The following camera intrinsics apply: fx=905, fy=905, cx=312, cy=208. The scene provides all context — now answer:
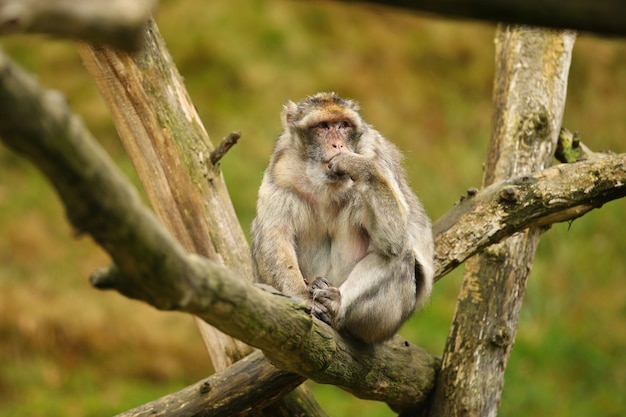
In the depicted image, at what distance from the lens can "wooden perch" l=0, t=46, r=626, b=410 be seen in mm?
2500

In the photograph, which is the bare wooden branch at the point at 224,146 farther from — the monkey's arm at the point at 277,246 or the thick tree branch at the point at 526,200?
the thick tree branch at the point at 526,200

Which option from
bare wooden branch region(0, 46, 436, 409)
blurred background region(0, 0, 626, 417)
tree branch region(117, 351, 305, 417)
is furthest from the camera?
blurred background region(0, 0, 626, 417)

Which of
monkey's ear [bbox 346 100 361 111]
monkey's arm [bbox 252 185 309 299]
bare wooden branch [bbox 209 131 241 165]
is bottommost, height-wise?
monkey's arm [bbox 252 185 309 299]

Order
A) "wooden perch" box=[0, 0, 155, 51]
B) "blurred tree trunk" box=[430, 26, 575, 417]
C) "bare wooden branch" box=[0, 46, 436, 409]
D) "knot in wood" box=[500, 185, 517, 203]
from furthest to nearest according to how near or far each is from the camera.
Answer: "blurred tree trunk" box=[430, 26, 575, 417], "knot in wood" box=[500, 185, 517, 203], "bare wooden branch" box=[0, 46, 436, 409], "wooden perch" box=[0, 0, 155, 51]

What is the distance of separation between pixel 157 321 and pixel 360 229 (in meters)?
6.51

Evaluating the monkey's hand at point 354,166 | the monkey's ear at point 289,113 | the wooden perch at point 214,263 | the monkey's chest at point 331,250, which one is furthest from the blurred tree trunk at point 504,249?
the monkey's ear at point 289,113

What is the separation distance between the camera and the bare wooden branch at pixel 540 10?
7.08 feet

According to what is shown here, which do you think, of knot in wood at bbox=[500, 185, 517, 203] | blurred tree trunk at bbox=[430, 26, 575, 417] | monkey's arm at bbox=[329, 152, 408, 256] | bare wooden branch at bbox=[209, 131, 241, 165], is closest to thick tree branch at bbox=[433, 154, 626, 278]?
knot in wood at bbox=[500, 185, 517, 203]

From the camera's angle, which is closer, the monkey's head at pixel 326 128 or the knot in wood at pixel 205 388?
the knot in wood at pixel 205 388

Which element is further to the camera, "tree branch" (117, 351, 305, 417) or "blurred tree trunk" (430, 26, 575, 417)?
"blurred tree trunk" (430, 26, 575, 417)

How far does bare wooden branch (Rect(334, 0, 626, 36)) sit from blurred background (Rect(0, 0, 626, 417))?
7991 millimetres

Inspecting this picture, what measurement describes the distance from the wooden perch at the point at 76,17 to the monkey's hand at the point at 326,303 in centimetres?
318

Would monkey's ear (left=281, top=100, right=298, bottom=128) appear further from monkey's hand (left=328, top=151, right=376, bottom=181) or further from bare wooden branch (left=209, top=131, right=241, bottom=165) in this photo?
monkey's hand (left=328, top=151, right=376, bottom=181)

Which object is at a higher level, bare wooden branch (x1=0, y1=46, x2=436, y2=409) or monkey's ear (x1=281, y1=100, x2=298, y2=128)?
monkey's ear (x1=281, y1=100, x2=298, y2=128)
